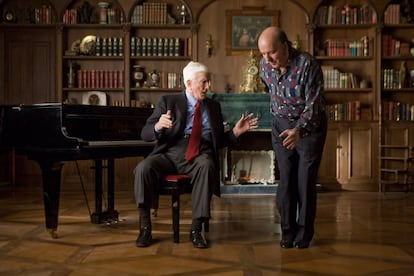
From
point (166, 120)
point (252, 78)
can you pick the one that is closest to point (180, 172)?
point (166, 120)

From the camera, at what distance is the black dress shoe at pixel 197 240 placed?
3164 mm

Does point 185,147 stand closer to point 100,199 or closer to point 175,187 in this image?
point 175,187

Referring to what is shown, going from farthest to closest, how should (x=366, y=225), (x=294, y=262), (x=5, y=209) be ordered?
(x=5, y=209), (x=366, y=225), (x=294, y=262)

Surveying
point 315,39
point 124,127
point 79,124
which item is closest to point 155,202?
point 124,127

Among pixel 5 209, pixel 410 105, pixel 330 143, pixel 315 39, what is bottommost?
pixel 5 209

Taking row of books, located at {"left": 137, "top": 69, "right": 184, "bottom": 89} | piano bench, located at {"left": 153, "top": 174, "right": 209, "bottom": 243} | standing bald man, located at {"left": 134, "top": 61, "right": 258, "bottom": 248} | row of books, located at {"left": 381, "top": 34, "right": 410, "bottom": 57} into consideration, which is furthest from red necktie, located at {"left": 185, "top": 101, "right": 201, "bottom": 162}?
row of books, located at {"left": 381, "top": 34, "right": 410, "bottom": 57}

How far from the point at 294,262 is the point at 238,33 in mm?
4511

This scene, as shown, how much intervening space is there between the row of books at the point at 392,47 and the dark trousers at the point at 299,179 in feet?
13.4

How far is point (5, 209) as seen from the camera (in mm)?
4871

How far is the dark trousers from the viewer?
121 inches

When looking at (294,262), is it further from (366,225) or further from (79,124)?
(79,124)

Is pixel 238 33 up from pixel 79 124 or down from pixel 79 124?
up

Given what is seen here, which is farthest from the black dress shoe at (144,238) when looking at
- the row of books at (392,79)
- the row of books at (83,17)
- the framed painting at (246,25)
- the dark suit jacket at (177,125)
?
the row of books at (392,79)

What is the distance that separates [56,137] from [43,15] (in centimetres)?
379
